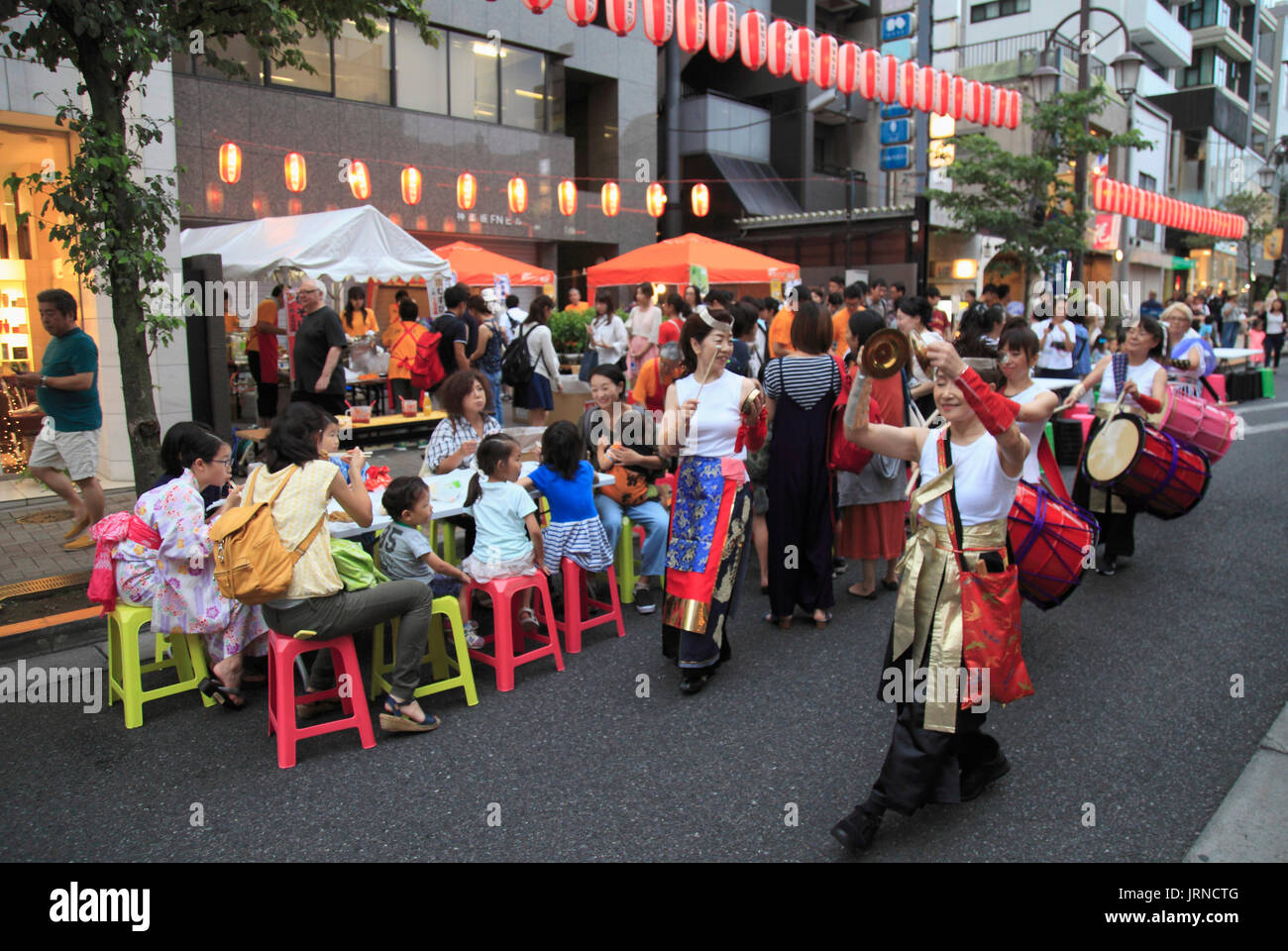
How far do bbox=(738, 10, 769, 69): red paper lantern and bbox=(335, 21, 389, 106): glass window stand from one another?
7.71 metres

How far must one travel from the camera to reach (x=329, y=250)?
368 inches

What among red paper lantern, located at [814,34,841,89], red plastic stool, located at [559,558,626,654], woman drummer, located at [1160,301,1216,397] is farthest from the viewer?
red paper lantern, located at [814,34,841,89]

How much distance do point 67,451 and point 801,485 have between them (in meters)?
5.10

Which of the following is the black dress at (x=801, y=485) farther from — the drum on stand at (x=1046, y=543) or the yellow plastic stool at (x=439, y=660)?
the yellow plastic stool at (x=439, y=660)

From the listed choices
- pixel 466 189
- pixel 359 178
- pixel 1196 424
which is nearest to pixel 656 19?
pixel 359 178

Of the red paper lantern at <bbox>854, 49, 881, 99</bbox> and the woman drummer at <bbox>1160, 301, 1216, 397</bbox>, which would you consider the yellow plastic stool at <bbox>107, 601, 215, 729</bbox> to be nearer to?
the woman drummer at <bbox>1160, 301, 1216, 397</bbox>

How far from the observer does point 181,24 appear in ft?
16.8

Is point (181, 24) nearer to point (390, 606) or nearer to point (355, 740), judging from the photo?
point (390, 606)

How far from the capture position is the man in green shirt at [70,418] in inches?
242

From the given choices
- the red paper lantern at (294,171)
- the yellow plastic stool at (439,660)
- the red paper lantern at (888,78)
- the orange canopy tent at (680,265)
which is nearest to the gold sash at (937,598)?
the yellow plastic stool at (439,660)

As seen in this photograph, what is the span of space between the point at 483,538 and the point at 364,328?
901cm

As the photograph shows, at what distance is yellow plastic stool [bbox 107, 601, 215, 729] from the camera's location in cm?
400

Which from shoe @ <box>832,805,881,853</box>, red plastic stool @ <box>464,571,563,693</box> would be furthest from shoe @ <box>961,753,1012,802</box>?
red plastic stool @ <box>464,571,563,693</box>
